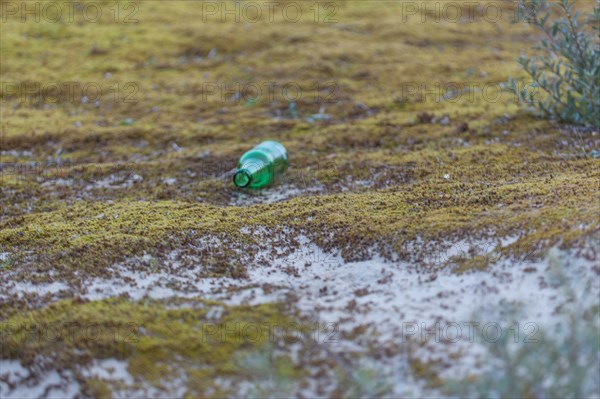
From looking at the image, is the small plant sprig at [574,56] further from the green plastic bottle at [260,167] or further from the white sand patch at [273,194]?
the green plastic bottle at [260,167]

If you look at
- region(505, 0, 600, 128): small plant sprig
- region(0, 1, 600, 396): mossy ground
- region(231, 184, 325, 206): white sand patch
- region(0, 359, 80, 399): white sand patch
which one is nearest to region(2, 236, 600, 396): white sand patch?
region(0, 1, 600, 396): mossy ground

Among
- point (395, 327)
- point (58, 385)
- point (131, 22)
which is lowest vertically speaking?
point (58, 385)

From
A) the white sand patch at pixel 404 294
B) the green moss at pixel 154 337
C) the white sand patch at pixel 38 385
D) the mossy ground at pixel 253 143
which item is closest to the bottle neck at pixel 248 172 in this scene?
the mossy ground at pixel 253 143

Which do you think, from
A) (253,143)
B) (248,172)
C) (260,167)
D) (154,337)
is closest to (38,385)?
(154,337)

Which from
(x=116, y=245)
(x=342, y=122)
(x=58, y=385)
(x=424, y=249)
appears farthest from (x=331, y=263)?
(x=342, y=122)

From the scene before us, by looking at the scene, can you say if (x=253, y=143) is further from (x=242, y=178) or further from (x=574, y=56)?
(x=574, y=56)

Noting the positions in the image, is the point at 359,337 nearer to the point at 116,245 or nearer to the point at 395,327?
the point at 395,327
